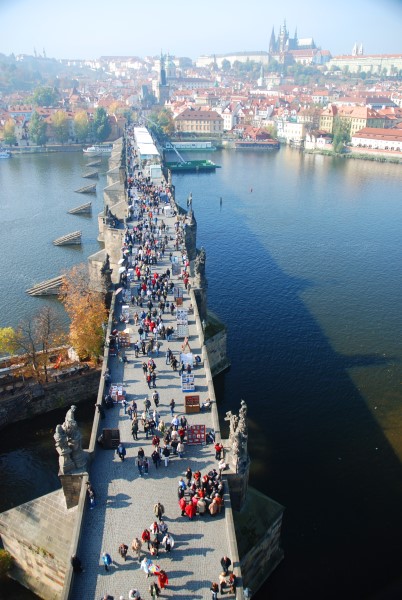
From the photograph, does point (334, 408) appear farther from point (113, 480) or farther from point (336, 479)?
point (113, 480)

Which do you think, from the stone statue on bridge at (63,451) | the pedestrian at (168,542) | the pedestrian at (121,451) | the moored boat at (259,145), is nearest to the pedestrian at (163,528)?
the pedestrian at (168,542)

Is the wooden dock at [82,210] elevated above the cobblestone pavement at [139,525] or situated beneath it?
situated beneath

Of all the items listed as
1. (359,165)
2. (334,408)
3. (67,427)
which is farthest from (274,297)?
(359,165)

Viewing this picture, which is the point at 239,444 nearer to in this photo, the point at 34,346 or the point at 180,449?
the point at 180,449

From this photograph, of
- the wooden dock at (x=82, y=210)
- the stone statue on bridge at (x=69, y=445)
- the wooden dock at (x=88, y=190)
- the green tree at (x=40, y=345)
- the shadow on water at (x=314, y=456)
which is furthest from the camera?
the wooden dock at (x=88, y=190)

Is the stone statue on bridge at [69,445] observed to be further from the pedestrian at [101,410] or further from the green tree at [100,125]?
the green tree at [100,125]

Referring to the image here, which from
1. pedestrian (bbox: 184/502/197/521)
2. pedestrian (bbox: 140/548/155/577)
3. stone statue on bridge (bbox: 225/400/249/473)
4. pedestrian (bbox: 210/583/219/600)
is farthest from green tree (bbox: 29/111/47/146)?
pedestrian (bbox: 210/583/219/600)
